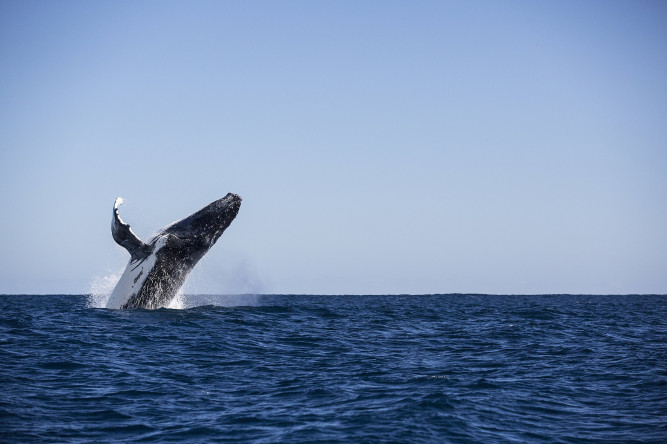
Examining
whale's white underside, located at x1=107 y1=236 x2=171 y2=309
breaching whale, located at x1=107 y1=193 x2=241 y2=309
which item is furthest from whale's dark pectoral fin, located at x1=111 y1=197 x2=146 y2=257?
whale's white underside, located at x1=107 y1=236 x2=171 y2=309

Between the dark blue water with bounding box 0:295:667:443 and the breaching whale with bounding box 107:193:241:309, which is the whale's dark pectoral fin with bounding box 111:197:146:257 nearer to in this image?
the breaching whale with bounding box 107:193:241:309

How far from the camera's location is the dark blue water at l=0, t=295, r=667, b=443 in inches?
298

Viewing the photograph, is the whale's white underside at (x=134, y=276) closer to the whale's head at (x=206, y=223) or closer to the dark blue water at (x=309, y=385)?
the whale's head at (x=206, y=223)

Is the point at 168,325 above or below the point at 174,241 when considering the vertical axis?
below

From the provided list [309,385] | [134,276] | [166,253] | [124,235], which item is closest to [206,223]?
[166,253]

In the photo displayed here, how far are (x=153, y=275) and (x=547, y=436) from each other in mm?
11884

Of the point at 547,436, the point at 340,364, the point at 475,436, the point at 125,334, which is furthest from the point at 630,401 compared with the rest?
the point at 125,334

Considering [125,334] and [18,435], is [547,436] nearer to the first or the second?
[18,435]

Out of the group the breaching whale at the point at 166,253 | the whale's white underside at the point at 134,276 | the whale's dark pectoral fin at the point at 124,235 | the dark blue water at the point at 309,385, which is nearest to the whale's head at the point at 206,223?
the breaching whale at the point at 166,253

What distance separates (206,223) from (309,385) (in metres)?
8.36

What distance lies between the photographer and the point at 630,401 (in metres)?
9.24

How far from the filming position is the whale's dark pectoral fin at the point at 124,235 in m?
16.5

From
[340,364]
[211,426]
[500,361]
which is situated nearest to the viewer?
[211,426]

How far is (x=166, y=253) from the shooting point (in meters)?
17.0
